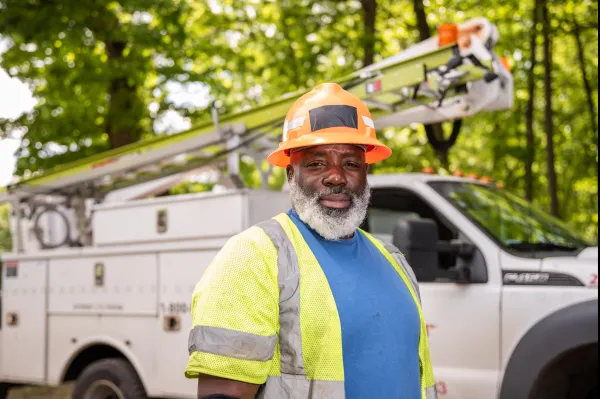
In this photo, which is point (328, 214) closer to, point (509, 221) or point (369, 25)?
point (509, 221)

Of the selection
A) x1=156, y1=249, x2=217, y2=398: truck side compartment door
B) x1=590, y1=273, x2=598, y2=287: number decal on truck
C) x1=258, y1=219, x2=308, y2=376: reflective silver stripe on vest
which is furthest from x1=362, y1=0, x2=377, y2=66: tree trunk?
x1=258, y1=219, x2=308, y2=376: reflective silver stripe on vest

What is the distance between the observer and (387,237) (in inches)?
229

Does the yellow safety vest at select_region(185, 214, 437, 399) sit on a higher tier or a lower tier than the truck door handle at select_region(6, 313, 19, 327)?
higher

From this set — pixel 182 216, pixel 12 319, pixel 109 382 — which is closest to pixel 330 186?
pixel 182 216

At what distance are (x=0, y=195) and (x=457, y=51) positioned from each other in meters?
4.71

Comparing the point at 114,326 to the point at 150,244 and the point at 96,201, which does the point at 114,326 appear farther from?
the point at 96,201

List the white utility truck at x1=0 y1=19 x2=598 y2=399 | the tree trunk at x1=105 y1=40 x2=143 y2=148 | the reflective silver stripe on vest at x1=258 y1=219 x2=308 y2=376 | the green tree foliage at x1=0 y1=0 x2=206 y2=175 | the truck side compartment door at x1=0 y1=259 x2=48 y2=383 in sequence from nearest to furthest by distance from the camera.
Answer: the reflective silver stripe on vest at x1=258 y1=219 x2=308 y2=376 → the white utility truck at x1=0 y1=19 x2=598 y2=399 → the truck side compartment door at x1=0 y1=259 x2=48 y2=383 → the green tree foliage at x1=0 y1=0 x2=206 y2=175 → the tree trunk at x1=105 y1=40 x2=143 y2=148

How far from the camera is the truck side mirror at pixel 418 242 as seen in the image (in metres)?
4.62

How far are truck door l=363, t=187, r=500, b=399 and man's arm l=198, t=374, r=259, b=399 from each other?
105 inches

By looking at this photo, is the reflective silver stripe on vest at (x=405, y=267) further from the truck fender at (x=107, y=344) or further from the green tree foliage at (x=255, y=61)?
the green tree foliage at (x=255, y=61)

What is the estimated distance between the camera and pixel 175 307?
227 inches

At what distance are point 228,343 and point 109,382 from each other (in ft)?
14.0

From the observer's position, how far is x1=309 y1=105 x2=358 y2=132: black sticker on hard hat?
2.68m

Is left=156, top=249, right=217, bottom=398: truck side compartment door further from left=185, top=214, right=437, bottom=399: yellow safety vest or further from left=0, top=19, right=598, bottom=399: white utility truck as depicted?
left=185, top=214, right=437, bottom=399: yellow safety vest
